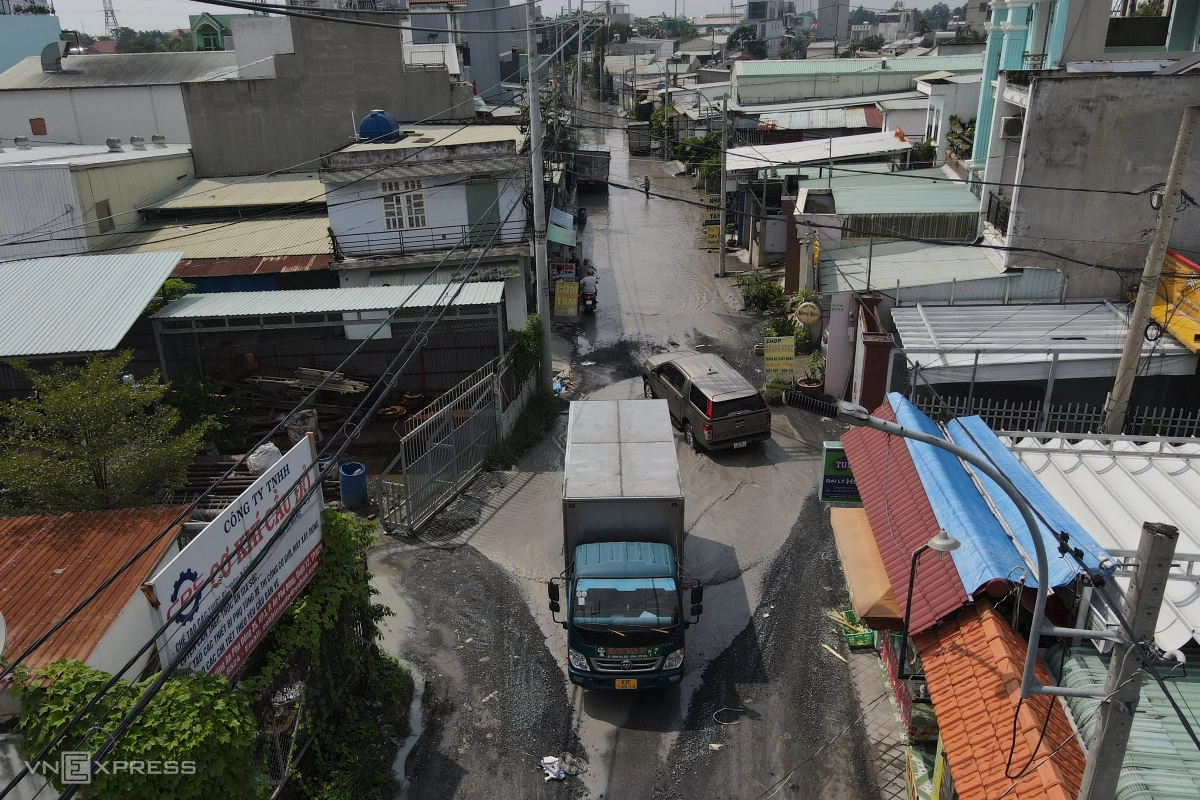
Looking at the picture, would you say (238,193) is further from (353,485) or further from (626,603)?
(626,603)

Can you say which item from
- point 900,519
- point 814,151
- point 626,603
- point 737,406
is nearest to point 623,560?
point 626,603

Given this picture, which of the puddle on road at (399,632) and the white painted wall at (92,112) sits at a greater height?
the white painted wall at (92,112)

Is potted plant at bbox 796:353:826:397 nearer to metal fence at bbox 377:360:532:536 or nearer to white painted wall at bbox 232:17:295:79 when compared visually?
metal fence at bbox 377:360:532:536

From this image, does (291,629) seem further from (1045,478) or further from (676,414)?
(676,414)

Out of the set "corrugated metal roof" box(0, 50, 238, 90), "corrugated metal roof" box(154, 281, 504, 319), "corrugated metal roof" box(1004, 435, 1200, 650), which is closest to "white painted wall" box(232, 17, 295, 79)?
"corrugated metal roof" box(0, 50, 238, 90)

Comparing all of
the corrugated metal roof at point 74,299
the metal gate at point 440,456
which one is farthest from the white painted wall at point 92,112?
the metal gate at point 440,456

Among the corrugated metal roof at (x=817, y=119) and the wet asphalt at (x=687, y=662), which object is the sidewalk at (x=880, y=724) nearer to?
the wet asphalt at (x=687, y=662)
